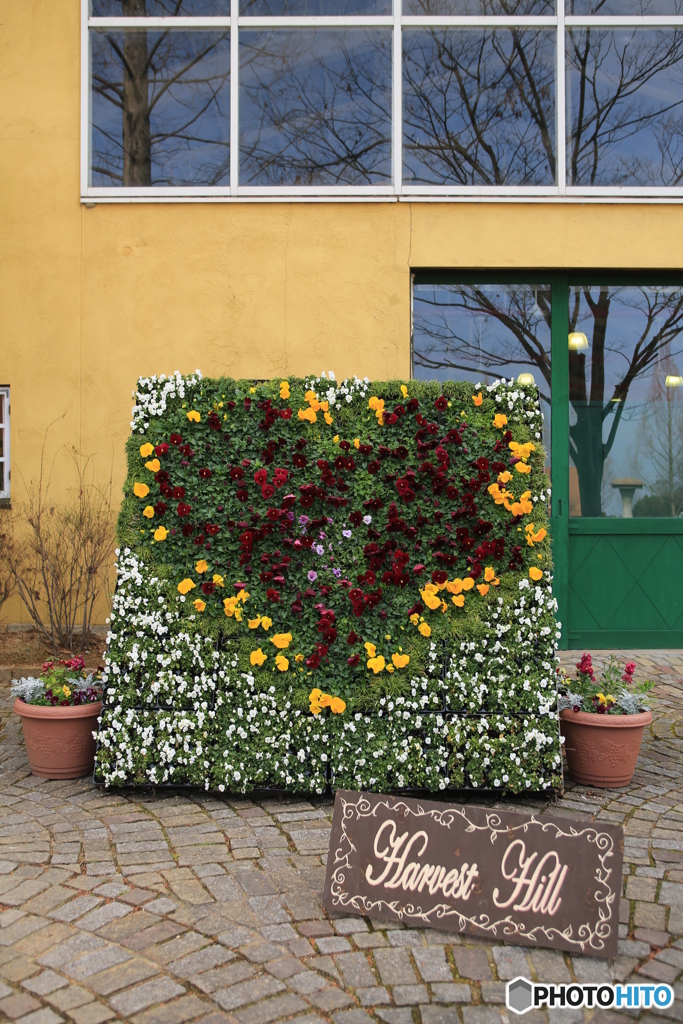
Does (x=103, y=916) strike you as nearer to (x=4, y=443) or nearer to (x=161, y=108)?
(x=4, y=443)

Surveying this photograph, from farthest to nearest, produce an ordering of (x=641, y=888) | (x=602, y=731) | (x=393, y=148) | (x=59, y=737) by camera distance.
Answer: (x=393, y=148), (x=59, y=737), (x=602, y=731), (x=641, y=888)

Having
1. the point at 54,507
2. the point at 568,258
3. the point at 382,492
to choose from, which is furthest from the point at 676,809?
the point at 54,507

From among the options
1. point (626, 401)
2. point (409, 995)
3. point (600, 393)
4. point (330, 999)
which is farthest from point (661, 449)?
point (330, 999)

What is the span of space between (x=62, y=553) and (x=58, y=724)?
8.84ft

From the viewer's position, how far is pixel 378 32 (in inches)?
285

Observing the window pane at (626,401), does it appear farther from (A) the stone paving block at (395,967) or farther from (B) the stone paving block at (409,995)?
(B) the stone paving block at (409,995)

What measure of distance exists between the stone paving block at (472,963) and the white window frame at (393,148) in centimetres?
598

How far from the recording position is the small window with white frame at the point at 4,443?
711 cm

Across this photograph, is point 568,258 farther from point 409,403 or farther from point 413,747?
point 413,747

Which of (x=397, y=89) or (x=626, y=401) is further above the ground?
(x=397, y=89)

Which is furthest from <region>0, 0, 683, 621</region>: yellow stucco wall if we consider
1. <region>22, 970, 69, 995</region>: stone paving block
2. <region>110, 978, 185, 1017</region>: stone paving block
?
<region>110, 978, 185, 1017</region>: stone paving block

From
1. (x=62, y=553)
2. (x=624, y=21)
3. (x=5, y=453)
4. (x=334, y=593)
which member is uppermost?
(x=624, y=21)

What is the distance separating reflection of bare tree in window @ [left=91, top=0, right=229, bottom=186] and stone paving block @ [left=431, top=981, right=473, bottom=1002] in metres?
6.55

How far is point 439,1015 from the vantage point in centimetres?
245
